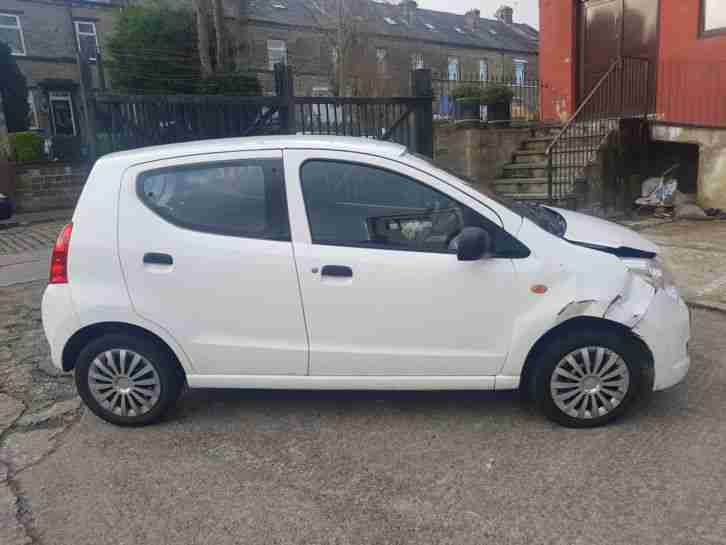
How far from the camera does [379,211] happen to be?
3.64m

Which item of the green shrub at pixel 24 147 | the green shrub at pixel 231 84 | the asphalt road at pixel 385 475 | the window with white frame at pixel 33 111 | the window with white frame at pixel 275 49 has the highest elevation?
the window with white frame at pixel 275 49

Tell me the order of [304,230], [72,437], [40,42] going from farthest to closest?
[40,42], [72,437], [304,230]

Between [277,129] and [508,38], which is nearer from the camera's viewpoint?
[277,129]

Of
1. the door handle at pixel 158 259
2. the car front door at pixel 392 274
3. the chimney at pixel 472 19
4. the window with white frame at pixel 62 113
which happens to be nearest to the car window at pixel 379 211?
the car front door at pixel 392 274

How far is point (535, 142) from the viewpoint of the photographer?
12539 millimetres

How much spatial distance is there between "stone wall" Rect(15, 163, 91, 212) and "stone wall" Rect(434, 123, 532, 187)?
28.1 feet

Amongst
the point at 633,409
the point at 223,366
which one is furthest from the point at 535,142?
the point at 223,366

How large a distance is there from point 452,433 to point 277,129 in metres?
5.04

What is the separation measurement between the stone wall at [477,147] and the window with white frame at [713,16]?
3.57m

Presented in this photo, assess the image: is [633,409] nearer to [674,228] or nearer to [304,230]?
[304,230]

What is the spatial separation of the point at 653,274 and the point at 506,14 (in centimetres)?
5000

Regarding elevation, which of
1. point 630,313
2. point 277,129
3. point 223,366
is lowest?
point 223,366

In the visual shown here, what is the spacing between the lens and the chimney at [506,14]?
48.4 meters

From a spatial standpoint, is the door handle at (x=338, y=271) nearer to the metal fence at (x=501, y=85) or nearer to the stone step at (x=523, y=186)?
the stone step at (x=523, y=186)
